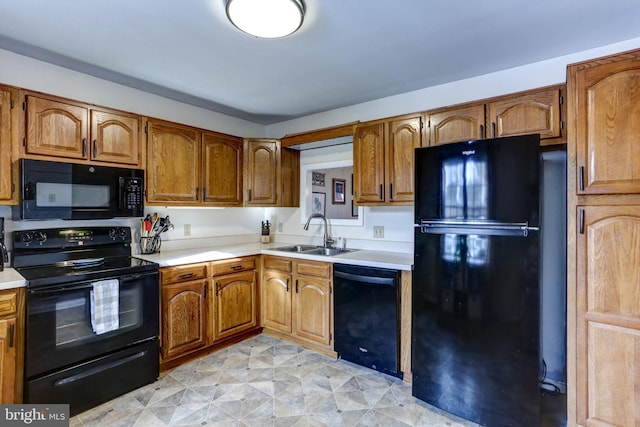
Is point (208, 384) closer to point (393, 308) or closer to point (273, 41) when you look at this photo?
point (393, 308)

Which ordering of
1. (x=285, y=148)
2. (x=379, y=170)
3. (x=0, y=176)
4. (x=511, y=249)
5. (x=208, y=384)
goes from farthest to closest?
(x=285, y=148)
(x=379, y=170)
(x=208, y=384)
(x=0, y=176)
(x=511, y=249)

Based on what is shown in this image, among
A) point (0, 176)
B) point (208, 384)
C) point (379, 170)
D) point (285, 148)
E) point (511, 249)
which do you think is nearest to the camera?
point (511, 249)

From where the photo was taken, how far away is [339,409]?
2.10m

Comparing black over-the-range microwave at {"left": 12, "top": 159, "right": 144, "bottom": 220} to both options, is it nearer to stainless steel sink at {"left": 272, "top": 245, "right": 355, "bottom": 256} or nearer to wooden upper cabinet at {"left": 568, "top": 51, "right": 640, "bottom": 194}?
stainless steel sink at {"left": 272, "top": 245, "right": 355, "bottom": 256}

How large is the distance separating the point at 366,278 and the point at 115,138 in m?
2.24

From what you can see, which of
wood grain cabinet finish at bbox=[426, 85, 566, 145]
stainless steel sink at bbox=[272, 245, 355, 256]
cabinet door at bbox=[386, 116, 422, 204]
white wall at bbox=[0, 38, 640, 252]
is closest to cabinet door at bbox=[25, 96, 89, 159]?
white wall at bbox=[0, 38, 640, 252]

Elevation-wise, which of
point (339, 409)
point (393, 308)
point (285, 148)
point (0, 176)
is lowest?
point (339, 409)

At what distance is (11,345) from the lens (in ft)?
6.08

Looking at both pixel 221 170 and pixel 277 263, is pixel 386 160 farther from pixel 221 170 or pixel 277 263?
pixel 221 170

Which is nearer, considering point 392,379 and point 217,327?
point 392,379

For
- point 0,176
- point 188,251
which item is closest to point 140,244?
point 188,251

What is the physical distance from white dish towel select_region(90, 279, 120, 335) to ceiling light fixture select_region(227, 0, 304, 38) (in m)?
1.83

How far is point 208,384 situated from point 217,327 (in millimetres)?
A: 567

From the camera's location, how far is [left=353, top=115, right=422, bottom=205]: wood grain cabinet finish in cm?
260
